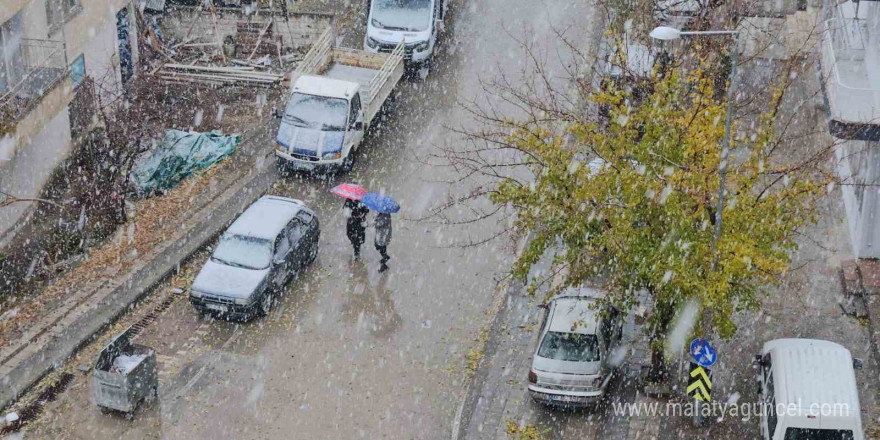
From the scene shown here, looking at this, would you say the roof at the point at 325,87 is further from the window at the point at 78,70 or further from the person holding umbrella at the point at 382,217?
the window at the point at 78,70

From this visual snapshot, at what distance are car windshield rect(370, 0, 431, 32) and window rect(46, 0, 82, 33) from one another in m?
8.12

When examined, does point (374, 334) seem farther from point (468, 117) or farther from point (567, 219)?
point (468, 117)

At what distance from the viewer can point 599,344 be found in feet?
62.4

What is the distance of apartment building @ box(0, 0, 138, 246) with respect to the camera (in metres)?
22.4

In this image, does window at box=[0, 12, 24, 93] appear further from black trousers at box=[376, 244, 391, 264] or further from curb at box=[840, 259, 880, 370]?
curb at box=[840, 259, 880, 370]

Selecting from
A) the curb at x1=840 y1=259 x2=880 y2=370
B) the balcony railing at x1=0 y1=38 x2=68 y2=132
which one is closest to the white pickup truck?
the balcony railing at x1=0 y1=38 x2=68 y2=132

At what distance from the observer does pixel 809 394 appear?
17594 mm

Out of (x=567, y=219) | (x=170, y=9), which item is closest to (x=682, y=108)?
(x=567, y=219)

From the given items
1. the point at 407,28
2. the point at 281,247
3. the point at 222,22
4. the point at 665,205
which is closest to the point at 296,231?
the point at 281,247

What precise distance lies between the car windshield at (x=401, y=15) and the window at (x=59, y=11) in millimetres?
8123

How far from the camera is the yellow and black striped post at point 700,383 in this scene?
18125 millimetres

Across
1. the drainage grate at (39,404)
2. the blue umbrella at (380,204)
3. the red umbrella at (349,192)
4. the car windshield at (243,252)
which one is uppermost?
the red umbrella at (349,192)

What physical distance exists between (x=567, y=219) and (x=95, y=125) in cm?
1436

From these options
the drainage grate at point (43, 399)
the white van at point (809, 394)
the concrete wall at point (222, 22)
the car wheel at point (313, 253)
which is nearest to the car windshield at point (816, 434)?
the white van at point (809, 394)
